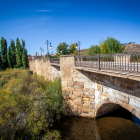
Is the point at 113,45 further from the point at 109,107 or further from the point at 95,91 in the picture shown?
the point at 95,91

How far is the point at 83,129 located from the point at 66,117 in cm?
167

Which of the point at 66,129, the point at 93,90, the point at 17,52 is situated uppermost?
the point at 17,52

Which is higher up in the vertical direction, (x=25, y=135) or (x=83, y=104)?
(x=83, y=104)

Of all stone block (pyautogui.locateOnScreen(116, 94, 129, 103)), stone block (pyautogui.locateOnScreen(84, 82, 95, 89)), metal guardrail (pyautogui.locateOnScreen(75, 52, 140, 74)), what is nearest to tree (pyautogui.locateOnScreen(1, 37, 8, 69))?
stone block (pyautogui.locateOnScreen(84, 82, 95, 89))

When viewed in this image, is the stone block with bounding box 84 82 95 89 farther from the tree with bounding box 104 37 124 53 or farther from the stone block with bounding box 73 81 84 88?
the tree with bounding box 104 37 124 53

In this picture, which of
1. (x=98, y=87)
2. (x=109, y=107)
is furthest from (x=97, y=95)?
(x=109, y=107)

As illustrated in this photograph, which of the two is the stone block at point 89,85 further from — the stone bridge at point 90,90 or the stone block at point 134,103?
the stone block at point 134,103

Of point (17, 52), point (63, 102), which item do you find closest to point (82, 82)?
point (63, 102)

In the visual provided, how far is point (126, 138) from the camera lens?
5.88m

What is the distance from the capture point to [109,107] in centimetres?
811

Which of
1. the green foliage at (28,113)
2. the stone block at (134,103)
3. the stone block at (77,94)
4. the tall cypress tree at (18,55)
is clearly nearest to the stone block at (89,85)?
the stone block at (77,94)

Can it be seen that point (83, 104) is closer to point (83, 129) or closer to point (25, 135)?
point (83, 129)

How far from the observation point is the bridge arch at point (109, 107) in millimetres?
4222

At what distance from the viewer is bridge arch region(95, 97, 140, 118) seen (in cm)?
422
